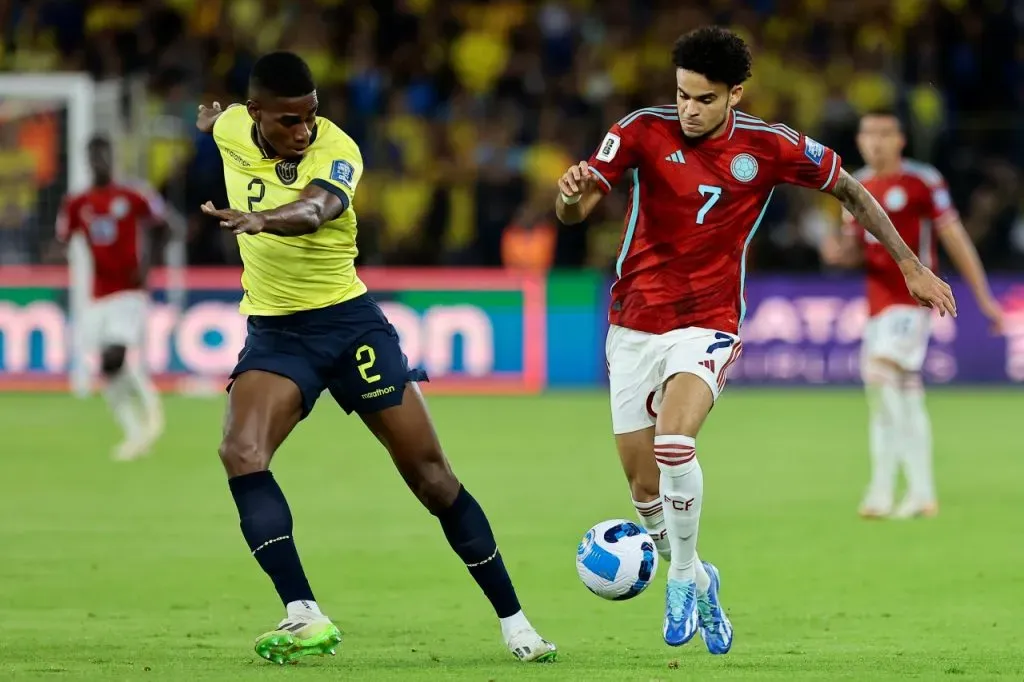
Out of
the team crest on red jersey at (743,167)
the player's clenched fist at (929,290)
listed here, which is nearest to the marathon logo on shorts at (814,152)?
the team crest on red jersey at (743,167)

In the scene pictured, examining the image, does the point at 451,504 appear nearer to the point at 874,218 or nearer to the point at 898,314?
the point at 874,218

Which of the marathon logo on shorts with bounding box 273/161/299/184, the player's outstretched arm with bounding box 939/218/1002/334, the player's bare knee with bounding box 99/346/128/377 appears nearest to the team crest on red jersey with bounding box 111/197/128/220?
the player's bare knee with bounding box 99/346/128/377

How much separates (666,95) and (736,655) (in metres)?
17.0

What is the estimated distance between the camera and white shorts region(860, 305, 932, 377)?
11984 millimetres

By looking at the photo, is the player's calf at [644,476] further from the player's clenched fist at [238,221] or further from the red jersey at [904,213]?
the red jersey at [904,213]

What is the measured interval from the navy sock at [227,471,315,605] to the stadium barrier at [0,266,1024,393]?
13.9m

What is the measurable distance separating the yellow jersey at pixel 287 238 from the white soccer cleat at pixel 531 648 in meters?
1.52

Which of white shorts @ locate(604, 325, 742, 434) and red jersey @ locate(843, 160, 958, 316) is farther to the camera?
red jersey @ locate(843, 160, 958, 316)

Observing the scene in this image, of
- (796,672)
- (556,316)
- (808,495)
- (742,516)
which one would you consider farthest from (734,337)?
(556,316)

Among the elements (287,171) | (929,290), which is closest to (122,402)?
(287,171)

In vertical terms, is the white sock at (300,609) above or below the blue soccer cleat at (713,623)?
above

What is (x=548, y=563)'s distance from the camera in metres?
9.96

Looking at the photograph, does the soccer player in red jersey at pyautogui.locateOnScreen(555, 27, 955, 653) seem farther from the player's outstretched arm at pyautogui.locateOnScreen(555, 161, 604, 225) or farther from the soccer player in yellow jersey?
the soccer player in yellow jersey

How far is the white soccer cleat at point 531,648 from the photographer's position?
22.7ft
